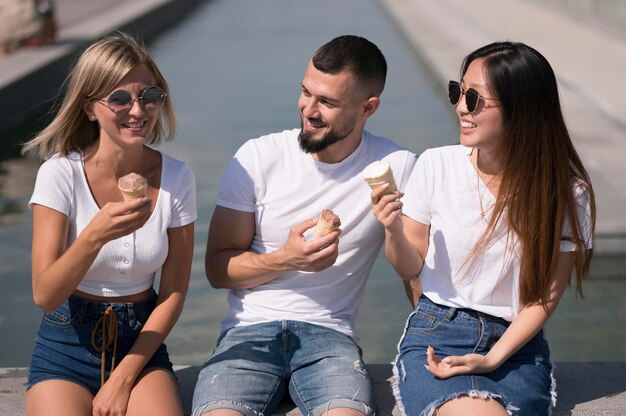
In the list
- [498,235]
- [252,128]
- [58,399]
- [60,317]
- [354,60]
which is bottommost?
[252,128]

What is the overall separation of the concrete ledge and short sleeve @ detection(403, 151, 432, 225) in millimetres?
616

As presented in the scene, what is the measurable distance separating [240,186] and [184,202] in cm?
27

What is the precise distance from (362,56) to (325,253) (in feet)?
2.64

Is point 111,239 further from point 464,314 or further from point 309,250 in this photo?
point 464,314

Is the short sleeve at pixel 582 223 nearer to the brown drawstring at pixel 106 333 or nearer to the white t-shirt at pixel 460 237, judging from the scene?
the white t-shirt at pixel 460 237

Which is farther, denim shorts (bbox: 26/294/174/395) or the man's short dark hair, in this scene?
the man's short dark hair

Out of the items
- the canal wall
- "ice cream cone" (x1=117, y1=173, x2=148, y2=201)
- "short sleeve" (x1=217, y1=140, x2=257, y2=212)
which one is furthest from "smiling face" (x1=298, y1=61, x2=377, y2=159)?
the canal wall

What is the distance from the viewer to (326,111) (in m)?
3.64

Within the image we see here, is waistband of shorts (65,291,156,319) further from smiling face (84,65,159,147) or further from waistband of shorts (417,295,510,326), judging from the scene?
waistband of shorts (417,295,510,326)

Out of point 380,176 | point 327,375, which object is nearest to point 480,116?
point 380,176

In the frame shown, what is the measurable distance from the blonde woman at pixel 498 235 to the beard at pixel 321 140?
A: 35cm

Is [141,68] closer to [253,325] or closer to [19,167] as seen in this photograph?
[253,325]

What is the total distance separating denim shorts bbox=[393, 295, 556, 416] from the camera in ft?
10.4

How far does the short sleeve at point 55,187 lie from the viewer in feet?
10.8
